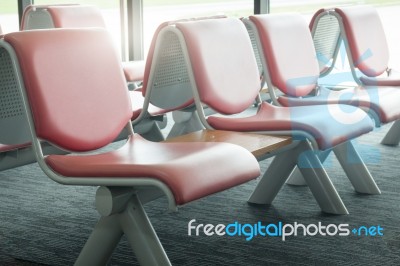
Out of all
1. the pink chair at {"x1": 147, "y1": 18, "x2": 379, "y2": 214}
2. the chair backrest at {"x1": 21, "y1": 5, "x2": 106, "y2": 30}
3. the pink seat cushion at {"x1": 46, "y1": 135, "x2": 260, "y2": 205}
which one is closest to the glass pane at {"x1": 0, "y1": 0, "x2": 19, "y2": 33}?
the chair backrest at {"x1": 21, "y1": 5, "x2": 106, "y2": 30}

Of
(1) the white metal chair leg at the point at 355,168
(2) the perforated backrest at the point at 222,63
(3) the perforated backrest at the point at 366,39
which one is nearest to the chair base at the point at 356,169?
(1) the white metal chair leg at the point at 355,168

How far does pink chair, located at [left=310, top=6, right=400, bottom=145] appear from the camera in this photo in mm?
4004

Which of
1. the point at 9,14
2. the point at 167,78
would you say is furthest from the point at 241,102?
the point at 9,14

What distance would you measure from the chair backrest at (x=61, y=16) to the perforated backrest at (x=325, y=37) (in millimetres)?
1380

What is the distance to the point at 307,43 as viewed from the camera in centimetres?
367

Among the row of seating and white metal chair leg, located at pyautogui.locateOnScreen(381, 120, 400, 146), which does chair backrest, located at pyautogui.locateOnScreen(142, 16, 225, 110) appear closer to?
the row of seating

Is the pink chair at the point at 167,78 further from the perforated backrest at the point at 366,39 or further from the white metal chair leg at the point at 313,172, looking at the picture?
the perforated backrest at the point at 366,39

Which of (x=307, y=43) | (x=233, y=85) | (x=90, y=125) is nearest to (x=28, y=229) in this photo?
(x=90, y=125)

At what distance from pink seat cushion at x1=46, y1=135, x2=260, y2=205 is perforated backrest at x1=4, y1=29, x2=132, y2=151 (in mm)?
88

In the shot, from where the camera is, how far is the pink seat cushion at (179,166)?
2.05 metres

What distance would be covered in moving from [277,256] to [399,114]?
1.23 metres

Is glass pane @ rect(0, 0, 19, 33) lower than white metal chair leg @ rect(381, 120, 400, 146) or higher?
lower

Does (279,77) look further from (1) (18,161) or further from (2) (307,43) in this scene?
(1) (18,161)

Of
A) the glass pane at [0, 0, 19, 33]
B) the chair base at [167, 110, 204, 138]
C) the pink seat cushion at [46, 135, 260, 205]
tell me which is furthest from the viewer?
the glass pane at [0, 0, 19, 33]
